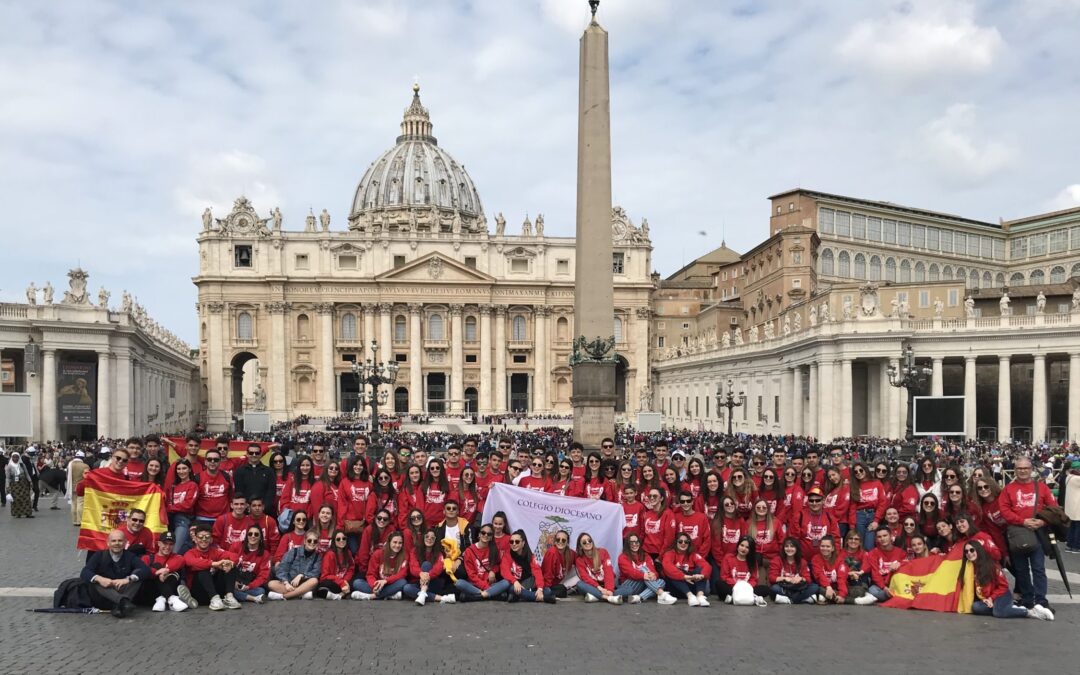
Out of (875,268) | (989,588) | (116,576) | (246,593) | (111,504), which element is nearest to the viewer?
(116,576)

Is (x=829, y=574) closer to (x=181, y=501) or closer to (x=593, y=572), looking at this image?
(x=593, y=572)

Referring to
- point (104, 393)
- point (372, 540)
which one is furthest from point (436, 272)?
point (372, 540)

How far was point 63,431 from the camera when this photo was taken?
36531mm

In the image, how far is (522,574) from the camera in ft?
32.2

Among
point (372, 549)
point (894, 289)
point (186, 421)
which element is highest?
point (894, 289)

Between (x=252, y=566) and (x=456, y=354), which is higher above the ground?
(x=456, y=354)

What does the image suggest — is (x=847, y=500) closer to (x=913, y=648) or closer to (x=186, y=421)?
(x=913, y=648)

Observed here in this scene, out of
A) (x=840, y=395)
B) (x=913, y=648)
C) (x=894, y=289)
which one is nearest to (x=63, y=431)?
(x=840, y=395)

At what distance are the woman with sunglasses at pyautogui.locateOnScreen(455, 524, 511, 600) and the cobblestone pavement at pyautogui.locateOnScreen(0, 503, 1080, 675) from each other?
18 cm

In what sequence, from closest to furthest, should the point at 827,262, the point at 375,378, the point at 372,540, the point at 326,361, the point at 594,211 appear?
1. the point at 372,540
2. the point at 594,211
3. the point at 375,378
4. the point at 827,262
5. the point at 326,361

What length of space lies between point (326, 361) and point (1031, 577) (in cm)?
6984

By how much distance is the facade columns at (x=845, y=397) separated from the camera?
126 ft

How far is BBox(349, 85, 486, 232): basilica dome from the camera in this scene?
102938 mm

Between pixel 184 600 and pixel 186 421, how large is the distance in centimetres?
6107
